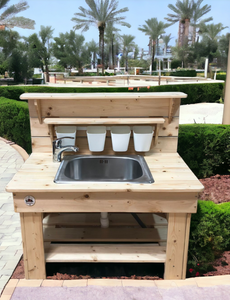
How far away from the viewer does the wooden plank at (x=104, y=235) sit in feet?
7.75

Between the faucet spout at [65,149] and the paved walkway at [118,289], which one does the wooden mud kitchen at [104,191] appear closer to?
the faucet spout at [65,149]

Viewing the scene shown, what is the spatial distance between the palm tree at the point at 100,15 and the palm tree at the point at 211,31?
12873mm

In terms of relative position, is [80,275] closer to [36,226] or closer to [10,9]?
[36,226]

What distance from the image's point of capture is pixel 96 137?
2469mm

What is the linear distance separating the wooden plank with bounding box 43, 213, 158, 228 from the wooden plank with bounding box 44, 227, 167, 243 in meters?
0.07

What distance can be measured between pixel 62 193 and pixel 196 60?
3683 centimetres

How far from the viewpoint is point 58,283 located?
210cm

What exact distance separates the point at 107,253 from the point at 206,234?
77 cm

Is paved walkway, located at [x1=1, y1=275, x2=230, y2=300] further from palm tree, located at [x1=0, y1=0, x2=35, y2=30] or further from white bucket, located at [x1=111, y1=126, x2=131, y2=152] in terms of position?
palm tree, located at [x1=0, y1=0, x2=35, y2=30]

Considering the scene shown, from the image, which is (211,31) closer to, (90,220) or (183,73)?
(183,73)

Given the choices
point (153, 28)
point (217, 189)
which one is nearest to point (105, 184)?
point (217, 189)

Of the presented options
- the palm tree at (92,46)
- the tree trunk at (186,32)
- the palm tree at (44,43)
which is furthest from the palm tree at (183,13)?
the palm tree at (44,43)

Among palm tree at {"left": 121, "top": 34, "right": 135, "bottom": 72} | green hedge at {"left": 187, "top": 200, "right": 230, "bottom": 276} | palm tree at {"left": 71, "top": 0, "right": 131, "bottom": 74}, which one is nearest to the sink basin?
A: green hedge at {"left": 187, "top": 200, "right": 230, "bottom": 276}

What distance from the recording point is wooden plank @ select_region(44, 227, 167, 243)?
2.36 meters
